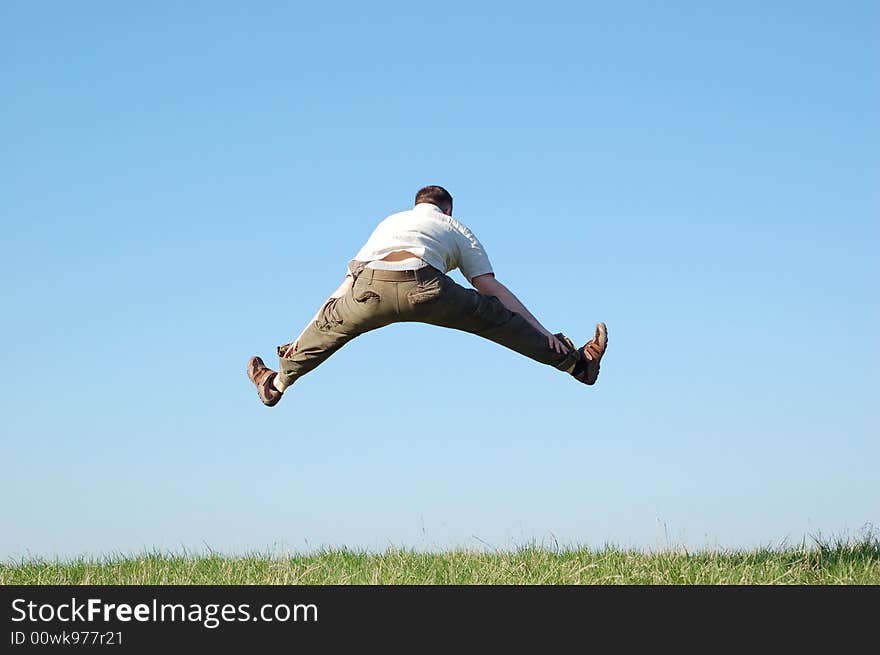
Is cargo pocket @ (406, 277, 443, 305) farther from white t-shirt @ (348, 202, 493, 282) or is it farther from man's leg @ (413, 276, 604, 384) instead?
white t-shirt @ (348, 202, 493, 282)

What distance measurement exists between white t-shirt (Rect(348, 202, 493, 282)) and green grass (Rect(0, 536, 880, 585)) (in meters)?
3.00

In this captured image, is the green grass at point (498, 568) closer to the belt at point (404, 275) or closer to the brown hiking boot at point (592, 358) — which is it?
the brown hiking boot at point (592, 358)

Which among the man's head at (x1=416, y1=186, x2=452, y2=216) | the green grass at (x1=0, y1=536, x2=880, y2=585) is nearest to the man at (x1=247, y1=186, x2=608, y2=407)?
the man's head at (x1=416, y1=186, x2=452, y2=216)

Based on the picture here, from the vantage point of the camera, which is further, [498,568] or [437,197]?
[498,568]

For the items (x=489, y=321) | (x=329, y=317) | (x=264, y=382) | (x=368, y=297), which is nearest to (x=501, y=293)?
(x=489, y=321)

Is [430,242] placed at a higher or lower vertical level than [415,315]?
higher

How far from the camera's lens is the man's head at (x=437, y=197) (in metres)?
9.02

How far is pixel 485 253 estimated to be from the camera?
888cm

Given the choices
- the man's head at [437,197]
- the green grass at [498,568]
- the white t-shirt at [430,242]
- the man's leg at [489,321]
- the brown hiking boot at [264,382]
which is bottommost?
the green grass at [498,568]

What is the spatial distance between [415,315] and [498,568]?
2.96m

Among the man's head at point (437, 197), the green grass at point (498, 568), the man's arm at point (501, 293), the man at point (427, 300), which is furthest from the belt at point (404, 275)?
the green grass at point (498, 568)

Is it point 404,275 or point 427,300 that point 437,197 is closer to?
point 404,275

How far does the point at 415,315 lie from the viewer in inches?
329
